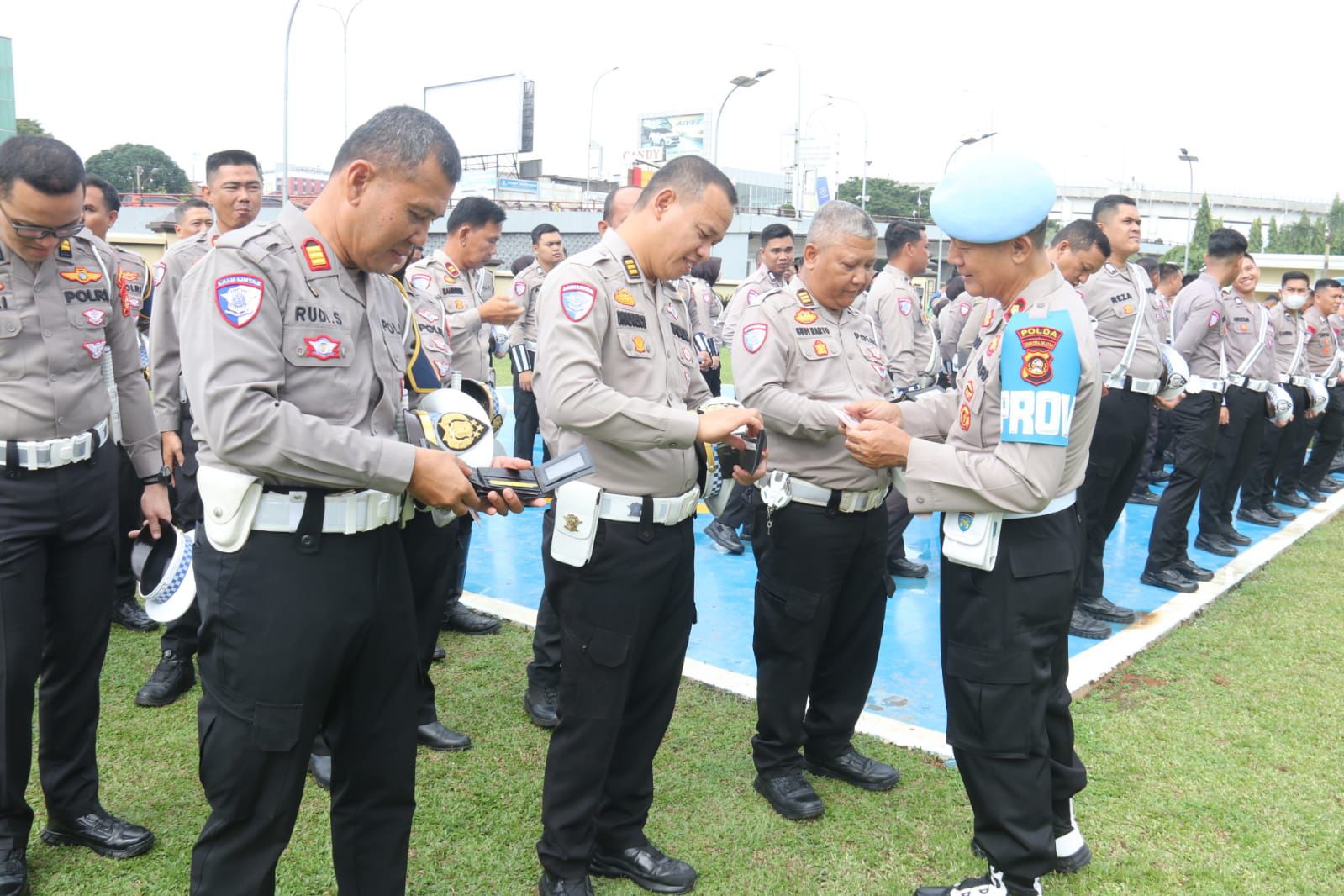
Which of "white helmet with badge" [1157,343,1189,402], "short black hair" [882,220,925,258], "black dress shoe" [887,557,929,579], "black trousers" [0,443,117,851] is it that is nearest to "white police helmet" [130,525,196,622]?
"black trousers" [0,443,117,851]

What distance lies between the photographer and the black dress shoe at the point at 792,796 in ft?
11.5

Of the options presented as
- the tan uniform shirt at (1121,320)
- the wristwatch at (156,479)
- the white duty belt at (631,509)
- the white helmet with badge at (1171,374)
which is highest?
the tan uniform shirt at (1121,320)

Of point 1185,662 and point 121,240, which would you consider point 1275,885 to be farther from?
point 121,240

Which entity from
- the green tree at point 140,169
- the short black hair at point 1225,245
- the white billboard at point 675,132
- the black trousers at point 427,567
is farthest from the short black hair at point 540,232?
the green tree at point 140,169

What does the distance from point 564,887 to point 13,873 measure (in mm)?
1664

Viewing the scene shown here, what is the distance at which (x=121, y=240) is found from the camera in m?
18.1

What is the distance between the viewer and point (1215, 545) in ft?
24.8

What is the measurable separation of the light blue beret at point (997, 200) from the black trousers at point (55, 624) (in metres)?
2.79

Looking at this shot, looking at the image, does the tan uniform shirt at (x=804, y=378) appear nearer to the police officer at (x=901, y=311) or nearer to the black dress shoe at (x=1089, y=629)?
the black dress shoe at (x=1089, y=629)

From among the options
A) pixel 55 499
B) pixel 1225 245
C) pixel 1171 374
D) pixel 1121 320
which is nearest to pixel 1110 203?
pixel 1121 320

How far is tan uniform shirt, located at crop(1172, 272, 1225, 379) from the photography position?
714 centimetres

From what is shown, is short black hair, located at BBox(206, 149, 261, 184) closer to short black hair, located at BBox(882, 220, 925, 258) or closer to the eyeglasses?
the eyeglasses

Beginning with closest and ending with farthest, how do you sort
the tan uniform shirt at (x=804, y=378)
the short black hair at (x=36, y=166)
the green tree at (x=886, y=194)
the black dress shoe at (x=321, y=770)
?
the short black hair at (x=36, y=166)
the tan uniform shirt at (x=804, y=378)
the black dress shoe at (x=321, y=770)
the green tree at (x=886, y=194)

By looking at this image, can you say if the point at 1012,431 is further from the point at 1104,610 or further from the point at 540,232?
the point at 540,232
